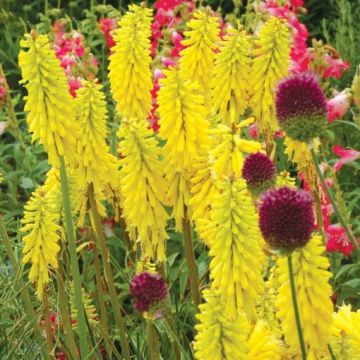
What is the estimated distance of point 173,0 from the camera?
18.0ft

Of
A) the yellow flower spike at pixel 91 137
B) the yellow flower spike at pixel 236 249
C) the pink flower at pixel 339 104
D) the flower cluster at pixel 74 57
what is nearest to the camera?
the yellow flower spike at pixel 236 249

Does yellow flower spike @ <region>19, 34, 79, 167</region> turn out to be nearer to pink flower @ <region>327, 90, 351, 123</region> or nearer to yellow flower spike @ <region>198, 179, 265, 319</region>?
yellow flower spike @ <region>198, 179, 265, 319</region>

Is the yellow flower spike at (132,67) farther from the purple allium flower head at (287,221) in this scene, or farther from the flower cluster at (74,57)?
the flower cluster at (74,57)

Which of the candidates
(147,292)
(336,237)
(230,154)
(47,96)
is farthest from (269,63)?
(336,237)

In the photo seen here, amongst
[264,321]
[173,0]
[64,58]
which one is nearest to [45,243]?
[264,321]

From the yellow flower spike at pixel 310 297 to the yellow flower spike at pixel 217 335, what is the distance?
147 millimetres

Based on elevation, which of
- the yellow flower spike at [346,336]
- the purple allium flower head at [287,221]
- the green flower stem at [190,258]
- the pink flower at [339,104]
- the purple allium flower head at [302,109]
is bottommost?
the pink flower at [339,104]

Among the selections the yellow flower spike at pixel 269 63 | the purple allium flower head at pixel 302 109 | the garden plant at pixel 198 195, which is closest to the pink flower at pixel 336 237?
the garden plant at pixel 198 195

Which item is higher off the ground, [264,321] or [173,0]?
[264,321]

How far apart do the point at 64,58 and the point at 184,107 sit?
2529mm

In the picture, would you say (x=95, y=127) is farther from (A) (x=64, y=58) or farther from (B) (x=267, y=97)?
(A) (x=64, y=58)

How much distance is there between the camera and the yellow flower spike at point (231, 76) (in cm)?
265

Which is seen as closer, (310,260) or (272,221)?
(272,221)

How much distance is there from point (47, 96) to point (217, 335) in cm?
85
